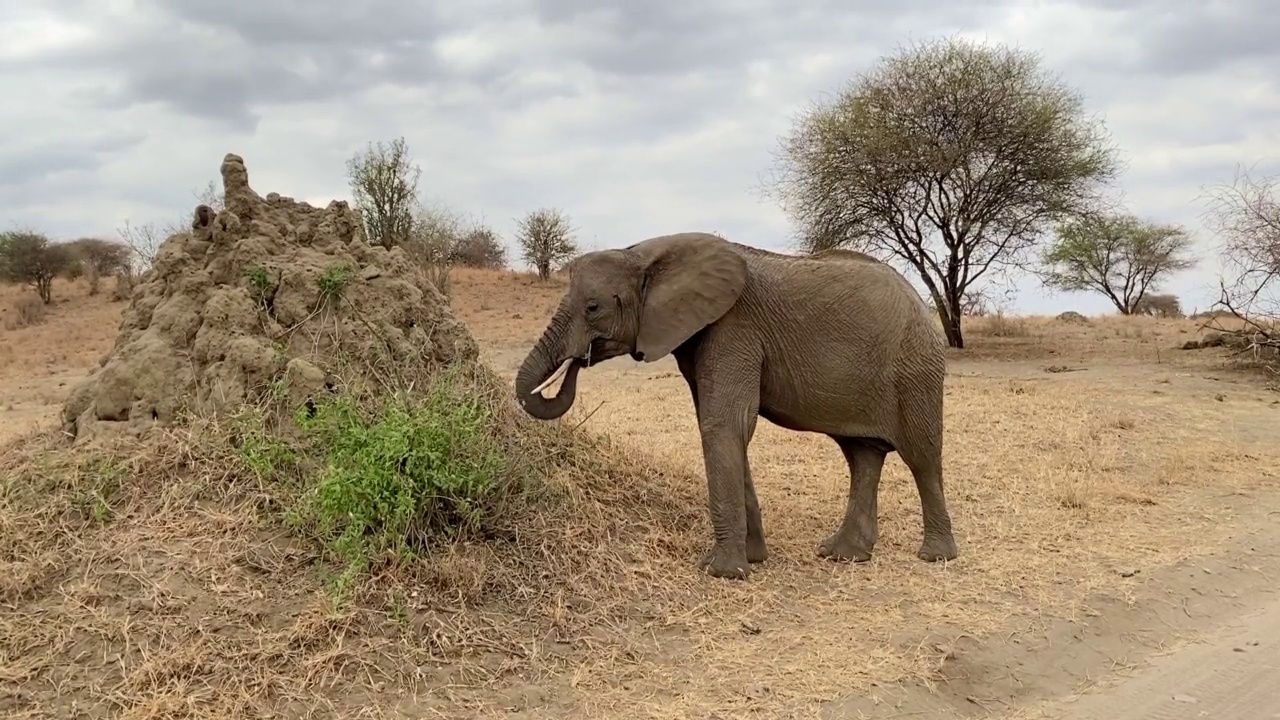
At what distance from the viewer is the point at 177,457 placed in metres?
5.06

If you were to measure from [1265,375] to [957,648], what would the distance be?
13.8m

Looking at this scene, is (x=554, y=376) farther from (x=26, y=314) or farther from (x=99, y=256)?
(x=99, y=256)

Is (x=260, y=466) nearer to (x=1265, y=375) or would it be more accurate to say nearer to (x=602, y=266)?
(x=602, y=266)

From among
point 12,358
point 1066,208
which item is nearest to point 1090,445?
point 1066,208

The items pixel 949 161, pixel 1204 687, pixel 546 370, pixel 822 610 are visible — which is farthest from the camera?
pixel 949 161

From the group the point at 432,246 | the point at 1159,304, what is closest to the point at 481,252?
the point at 432,246

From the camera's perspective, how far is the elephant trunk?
209 inches

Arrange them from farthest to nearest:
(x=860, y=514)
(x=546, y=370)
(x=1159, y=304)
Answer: (x=1159, y=304) → (x=860, y=514) → (x=546, y=370)

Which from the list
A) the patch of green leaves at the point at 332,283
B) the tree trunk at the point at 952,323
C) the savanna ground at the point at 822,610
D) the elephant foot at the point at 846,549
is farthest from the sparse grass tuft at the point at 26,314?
the elephant foot at the point at 846,549

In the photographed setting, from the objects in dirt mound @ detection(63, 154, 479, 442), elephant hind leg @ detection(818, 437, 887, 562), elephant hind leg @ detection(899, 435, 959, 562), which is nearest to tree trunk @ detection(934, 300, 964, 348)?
elephant hind leg @ detection(899, 435, 959, 562)

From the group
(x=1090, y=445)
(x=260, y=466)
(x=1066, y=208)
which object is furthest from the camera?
(x=1066, y=208)

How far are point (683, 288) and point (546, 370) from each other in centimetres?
92

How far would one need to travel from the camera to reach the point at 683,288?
5402mm

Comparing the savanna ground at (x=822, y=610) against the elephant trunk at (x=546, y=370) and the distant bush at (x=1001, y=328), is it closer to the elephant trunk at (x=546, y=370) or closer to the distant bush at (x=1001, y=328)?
the elephant trunk at (x=546, y=370)
